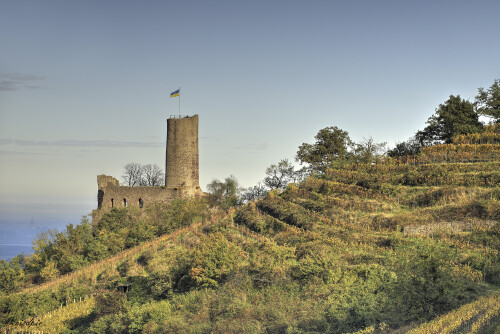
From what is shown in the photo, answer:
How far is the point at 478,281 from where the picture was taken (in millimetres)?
24328

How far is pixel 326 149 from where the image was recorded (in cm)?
5494

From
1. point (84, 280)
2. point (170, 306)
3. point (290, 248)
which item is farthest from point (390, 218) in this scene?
point (84, 280)

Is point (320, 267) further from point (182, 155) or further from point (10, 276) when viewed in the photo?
point (182, 155)

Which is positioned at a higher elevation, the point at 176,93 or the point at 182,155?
the point at 176,93

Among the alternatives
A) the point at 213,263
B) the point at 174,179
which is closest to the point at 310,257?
the point at 213,263

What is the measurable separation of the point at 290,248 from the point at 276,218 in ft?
27.9

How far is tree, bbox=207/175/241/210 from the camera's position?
179 ft

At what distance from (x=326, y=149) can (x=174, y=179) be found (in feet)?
49.2

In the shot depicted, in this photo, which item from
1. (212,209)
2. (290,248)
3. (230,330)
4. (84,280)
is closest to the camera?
(230,330)

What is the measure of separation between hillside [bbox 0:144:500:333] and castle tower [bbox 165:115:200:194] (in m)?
7.34

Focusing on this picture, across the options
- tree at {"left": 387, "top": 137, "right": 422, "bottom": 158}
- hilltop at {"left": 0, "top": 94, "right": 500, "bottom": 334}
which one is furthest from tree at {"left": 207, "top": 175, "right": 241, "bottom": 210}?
tree at {"left": 387, "top": 137, "right": 422, "bottom": 158}

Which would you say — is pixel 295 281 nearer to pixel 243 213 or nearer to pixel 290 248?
pixel 290 248

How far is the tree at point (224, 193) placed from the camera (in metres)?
54.5

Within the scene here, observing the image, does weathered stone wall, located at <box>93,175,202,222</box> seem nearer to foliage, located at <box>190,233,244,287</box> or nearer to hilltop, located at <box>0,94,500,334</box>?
hilltop, located at <box>0,94,500,334</box>
